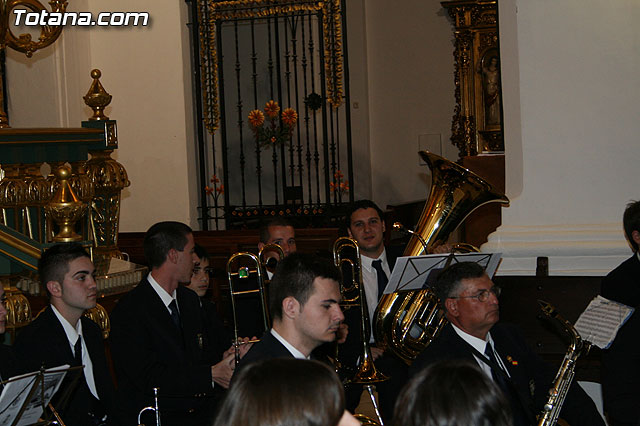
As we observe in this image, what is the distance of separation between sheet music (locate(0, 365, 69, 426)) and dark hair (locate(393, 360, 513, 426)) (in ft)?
5.25

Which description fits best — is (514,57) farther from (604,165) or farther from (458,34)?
(458,34)

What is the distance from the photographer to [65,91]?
338 inches

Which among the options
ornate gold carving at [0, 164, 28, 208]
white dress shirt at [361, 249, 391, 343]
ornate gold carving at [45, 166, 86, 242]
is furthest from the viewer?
ornate gold carving at [0, 164, 28, 208]

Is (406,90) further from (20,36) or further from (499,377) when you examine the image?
(499,377)

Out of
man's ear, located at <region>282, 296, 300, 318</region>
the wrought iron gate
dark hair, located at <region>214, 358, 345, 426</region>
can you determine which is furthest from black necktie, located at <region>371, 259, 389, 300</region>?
the wrought iron gate

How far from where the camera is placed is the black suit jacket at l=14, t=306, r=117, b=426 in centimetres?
362

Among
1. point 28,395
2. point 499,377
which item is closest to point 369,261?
point 499,377

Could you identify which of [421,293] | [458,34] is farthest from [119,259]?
[458,34]

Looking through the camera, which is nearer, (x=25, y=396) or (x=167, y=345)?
(x=25, y=396)

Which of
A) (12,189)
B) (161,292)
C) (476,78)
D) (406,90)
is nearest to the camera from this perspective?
(161,292)

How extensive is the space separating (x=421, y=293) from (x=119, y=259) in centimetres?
276

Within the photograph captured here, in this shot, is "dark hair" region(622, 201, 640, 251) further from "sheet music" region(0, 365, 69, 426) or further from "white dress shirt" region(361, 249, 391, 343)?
"sheet music" region(0, 365, 69, 426)

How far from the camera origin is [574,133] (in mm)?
4590

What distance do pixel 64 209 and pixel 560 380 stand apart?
3.04 m
